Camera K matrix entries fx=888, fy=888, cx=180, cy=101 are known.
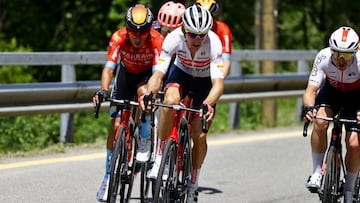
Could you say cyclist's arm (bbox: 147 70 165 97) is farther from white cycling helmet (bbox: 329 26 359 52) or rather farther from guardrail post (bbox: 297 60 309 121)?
guardrail post (bbox: 297 60 309 121)

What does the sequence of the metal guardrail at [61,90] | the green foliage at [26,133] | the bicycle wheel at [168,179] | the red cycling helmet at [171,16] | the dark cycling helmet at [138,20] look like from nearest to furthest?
the bicycle wheel at [168,179] → the dark cycling helmet at [138,20] → the red cycling helmet at [171,16] → the metal guardrail at [61,90] → the green foliage at [26,133]

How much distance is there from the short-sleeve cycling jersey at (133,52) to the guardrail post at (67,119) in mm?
3275

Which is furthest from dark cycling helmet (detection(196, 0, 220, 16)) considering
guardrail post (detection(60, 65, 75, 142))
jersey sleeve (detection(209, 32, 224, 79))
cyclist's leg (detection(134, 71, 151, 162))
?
guardrail post (detection(60, 65, 75, 142))

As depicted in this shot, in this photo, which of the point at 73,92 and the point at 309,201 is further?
the point at 73,92

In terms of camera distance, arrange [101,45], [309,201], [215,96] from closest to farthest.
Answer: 1. [215,96]
2. [309,201]
3. [101,45]

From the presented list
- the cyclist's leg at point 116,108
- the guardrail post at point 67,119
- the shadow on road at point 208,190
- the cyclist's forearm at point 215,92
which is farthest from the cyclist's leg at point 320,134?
the guardrail post at point 67,119

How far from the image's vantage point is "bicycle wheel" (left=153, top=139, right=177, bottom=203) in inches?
293

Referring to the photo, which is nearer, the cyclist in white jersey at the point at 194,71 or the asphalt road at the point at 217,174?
the cyclist in white jersey at the point at 194,71

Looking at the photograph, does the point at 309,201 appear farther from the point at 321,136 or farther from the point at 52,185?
the point at 52,185

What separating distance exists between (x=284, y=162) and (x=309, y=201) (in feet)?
7.99

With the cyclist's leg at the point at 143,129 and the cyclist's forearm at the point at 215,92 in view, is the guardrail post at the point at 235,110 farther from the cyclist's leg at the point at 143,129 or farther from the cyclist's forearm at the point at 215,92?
the cyclist's forearm at the point at 215,92

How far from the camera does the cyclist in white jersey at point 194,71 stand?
7914mm

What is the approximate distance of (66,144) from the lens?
12039mm

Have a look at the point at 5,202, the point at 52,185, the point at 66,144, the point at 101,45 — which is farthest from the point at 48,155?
the point at 101,45
